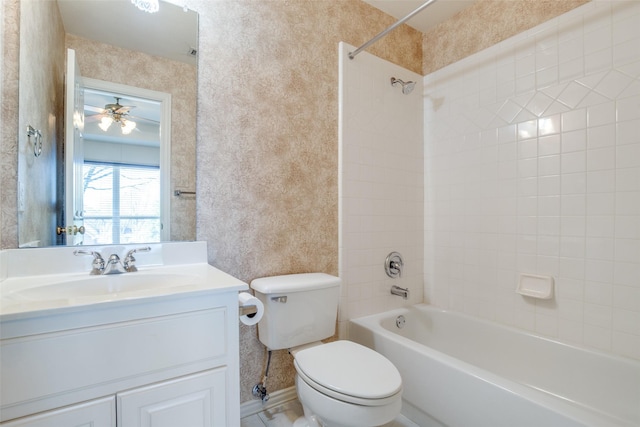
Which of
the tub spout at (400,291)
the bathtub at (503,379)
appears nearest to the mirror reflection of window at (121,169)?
the bathtub at (503,379)

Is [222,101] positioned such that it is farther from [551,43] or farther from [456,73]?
[551,43]

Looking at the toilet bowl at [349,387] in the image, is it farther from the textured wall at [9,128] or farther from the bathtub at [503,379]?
the textured wall at [9,128]

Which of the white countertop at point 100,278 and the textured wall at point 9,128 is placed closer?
the white countertop at point 100,278

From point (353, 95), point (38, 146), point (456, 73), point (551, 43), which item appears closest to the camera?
point (38, 146)

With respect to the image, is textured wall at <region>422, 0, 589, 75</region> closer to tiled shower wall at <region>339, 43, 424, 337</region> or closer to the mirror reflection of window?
tiled shower wall at <region>339, 43, 424, 337</region>

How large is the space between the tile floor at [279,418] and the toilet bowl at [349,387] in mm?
452

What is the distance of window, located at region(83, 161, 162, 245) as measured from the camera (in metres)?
1.26

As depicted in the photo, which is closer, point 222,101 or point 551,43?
point 222,101

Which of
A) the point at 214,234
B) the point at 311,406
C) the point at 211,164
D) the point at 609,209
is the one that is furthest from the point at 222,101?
the point at 609,209

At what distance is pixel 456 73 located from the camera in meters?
2.13

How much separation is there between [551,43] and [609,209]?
3.06ft

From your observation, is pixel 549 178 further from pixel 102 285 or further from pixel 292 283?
pixel 102 285

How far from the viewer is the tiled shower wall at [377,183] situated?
6.28 ft

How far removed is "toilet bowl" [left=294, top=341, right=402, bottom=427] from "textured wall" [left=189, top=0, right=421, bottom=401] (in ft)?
1.61
